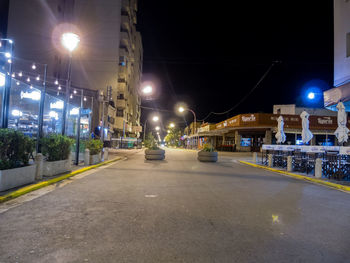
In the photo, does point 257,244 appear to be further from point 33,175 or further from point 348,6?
point 348,6

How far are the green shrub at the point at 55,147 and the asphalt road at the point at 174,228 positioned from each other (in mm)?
2970

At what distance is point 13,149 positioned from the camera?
7.13 metres

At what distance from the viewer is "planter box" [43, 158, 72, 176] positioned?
9.27 meters

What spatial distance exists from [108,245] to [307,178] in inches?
398

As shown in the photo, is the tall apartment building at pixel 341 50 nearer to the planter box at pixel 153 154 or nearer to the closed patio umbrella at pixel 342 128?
the closed patio umbrella at pixel 342 128

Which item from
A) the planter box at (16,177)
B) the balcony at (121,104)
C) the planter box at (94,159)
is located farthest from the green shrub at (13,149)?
the balcony at (121,104)

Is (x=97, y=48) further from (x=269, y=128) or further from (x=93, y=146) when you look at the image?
(x=93, y=146)

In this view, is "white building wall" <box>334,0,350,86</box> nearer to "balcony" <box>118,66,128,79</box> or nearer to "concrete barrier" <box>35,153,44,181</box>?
"concrete barrier" <box>35,153,44,181</box>

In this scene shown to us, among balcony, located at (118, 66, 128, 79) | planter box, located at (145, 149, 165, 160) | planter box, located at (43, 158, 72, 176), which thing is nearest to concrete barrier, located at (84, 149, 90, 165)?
planter box, located at (43, 158, 72, 176)

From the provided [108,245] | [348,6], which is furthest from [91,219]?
[348,6]

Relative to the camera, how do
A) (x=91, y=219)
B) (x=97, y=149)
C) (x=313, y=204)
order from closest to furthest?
(x=91, y=219) → (x=313, y=204) → (x=97, y=149)

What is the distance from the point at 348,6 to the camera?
1609 cm

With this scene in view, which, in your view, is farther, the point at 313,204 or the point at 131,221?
the point at 313,204

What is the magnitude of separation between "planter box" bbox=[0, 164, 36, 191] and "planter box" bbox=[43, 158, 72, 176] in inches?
50.5
